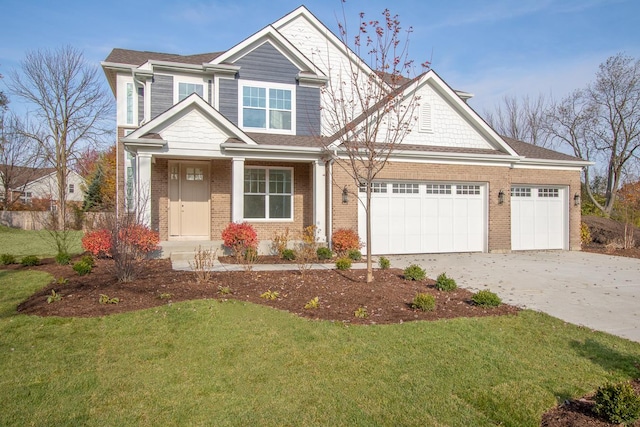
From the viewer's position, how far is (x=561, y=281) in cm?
954

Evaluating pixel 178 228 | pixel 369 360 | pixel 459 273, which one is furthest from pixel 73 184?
pixel 369 360

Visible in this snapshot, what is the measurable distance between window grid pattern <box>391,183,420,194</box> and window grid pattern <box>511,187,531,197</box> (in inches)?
160

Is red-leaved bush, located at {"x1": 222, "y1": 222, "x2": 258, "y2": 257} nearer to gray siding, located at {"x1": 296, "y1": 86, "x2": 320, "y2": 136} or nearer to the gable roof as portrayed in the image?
gray siding, located at {"x1": 296, "y1": 86, "x2": 320, "y2": 136}

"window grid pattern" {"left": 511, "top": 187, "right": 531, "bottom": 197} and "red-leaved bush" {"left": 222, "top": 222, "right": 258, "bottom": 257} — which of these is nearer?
"red-leaved bush" {"left": 222, "top": 222, "right": 258, "bottom": 257}

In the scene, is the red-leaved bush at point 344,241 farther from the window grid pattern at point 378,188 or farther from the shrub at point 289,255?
the window grid pattern at point 378,188

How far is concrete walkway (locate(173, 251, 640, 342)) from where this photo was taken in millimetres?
6676

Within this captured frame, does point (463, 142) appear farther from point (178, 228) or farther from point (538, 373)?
point (538, 373)

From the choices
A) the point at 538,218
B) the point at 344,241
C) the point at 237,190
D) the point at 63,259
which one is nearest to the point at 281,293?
the point at 344,241

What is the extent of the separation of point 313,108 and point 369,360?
39.5 feet

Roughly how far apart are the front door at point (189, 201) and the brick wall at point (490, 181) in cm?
453

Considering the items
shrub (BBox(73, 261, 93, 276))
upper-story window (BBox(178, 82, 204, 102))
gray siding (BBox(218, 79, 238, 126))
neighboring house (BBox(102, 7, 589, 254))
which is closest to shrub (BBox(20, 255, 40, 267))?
shrub (BBox(73, 261, 93, 276))

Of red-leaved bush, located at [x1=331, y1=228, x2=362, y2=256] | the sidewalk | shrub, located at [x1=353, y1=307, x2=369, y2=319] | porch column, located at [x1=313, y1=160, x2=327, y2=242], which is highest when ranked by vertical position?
porch column, located at [x1=313, y1=160, x2=327, y2=242]

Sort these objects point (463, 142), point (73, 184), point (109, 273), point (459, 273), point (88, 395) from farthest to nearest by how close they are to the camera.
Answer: point (73, 184)
point (463, 142)
point (459, 273)
point (109, 273)
point (88, 395)

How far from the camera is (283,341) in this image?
512cm
